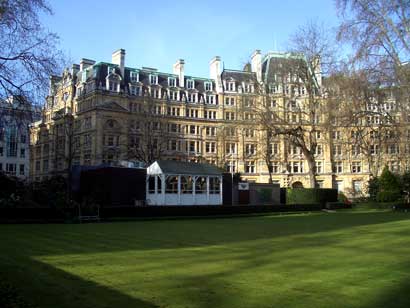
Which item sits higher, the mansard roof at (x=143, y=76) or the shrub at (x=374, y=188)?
the mansard roof at (x=143, y=76)

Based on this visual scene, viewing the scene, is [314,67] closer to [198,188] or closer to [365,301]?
[198,188]

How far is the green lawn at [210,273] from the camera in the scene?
24.4 ft

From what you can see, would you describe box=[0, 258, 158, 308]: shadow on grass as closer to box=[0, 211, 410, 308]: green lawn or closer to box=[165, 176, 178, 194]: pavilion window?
box=[0, 211, 410, 308]: green lawn

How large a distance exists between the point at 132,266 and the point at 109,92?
77.3 m

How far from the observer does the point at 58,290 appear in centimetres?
815

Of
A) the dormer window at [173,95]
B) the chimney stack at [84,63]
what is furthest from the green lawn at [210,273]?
the chimney stack at [84,63]

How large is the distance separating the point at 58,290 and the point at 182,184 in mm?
32827

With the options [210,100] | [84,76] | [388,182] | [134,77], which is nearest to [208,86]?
[210,100]

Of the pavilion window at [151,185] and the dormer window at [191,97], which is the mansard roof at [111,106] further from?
the pavilion window at [151,185]

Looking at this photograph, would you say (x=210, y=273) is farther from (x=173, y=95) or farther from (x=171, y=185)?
(x=173, y=95)

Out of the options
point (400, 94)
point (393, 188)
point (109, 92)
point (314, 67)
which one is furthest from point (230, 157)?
Answer: point (400, 94)

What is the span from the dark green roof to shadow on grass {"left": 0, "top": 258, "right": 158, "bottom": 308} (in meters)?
29.3

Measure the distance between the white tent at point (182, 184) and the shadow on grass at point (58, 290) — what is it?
95.1ft

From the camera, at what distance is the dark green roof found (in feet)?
130
